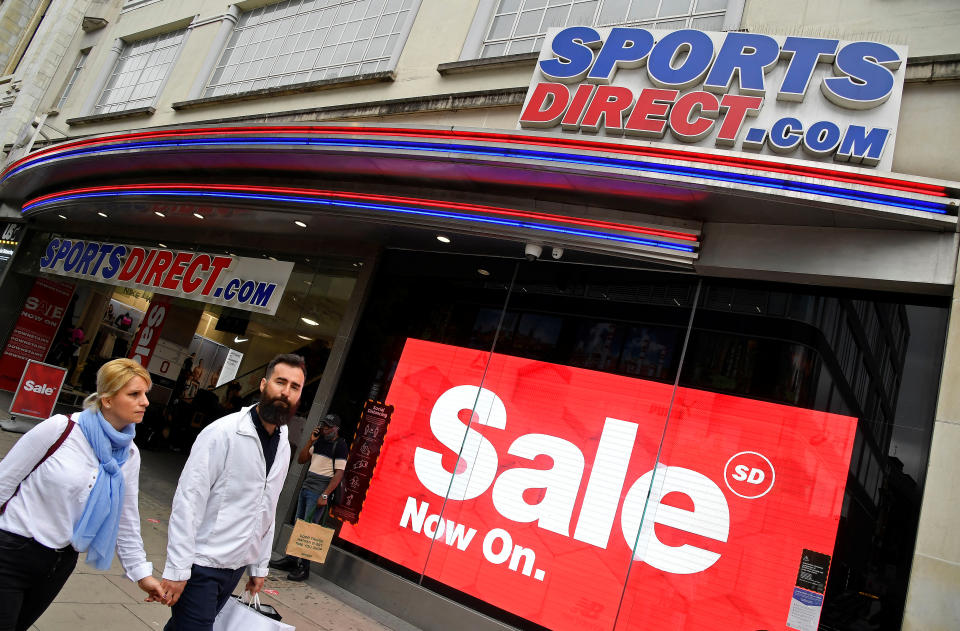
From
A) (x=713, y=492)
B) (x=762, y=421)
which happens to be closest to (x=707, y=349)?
(x=762, y=421)

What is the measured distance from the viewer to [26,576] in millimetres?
2990

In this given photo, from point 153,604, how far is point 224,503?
8.96ft

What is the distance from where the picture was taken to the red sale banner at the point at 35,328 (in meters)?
15.3

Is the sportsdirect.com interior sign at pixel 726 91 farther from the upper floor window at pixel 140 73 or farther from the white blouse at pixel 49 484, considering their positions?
the upper floor window at pixel 140 73

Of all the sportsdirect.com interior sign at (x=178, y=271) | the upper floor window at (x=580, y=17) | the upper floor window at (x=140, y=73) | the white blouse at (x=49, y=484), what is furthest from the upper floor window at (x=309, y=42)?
the white blouse at (x=49, y=484)

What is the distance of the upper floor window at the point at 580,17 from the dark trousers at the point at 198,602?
6.96 metres

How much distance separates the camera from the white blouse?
295 cm

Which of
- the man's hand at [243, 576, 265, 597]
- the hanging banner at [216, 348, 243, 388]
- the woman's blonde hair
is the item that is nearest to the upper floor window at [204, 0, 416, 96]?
the hanging banner at [216, 348, 243, 388]

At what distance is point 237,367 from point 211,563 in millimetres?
8526

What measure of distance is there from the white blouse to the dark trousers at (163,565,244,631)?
0.23 meters

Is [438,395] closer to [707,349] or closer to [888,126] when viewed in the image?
[707,349]

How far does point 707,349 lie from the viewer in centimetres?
631

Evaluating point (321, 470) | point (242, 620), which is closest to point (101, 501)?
point (242, 620)

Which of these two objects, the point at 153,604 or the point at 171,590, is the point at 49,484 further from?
the point at 153,604
